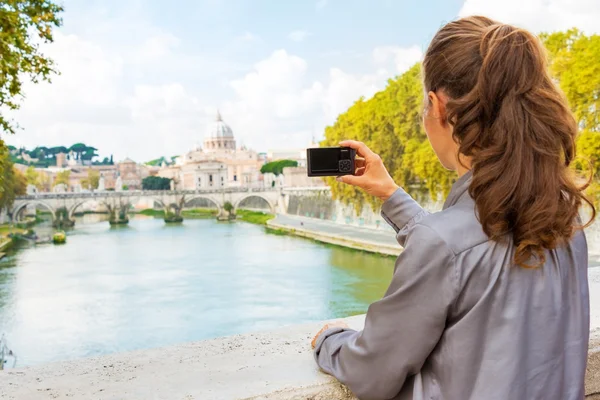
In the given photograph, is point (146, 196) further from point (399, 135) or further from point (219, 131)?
point (219, 131)

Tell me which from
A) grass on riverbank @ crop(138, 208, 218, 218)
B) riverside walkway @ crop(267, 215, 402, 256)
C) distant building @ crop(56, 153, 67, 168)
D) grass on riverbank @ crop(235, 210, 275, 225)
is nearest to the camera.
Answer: riverside walkway @ crop(267, 215, 402, 256)

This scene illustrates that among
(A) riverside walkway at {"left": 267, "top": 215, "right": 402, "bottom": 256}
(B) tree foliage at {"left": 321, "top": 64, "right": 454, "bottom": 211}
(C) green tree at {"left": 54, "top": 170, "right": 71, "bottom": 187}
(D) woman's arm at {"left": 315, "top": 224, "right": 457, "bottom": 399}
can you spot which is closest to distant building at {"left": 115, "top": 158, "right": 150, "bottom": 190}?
(C) green tree at {"left": 54, "top": 170, "right": 71, "bottom": 187}

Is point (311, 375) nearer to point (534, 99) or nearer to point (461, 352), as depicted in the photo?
point (461, 352)

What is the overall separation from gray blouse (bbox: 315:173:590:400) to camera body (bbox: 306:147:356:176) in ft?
0.65

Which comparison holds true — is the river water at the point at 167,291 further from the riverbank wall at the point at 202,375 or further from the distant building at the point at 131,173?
the distant building at the point at 131,173

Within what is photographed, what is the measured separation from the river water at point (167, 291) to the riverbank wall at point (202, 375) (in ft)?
23.3

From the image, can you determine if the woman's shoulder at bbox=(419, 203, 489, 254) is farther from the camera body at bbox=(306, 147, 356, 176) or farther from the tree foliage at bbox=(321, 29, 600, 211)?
the tree foliage at bbox=(321, 29, 600, 211)

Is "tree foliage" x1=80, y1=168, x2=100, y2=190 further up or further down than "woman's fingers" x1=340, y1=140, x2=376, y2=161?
further up

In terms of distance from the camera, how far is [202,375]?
0.76 meters

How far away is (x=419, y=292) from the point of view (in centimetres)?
51

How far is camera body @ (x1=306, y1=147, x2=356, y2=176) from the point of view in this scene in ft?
2.38

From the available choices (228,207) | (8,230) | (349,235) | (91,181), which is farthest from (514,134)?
(91,181)

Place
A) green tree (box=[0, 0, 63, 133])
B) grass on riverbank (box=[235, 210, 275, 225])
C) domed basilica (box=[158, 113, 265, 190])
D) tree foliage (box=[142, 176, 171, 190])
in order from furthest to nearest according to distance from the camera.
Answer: domed basilica (box=[158, 113, 265, 190]) < tree foliage (box=[142, 176, 171, 190]) < grass on riverbank (box=[235, 210, 275, 225]) < green tree (box=[0, 0, 63, 133])

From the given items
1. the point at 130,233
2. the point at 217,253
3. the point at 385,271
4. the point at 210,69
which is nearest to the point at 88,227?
the point at 130,233
